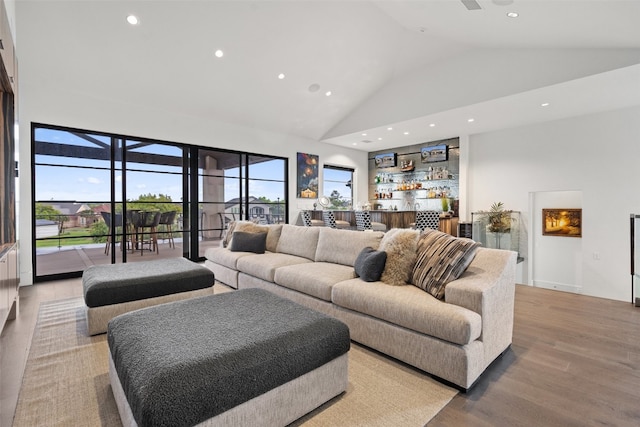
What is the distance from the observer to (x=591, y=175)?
5871 mm

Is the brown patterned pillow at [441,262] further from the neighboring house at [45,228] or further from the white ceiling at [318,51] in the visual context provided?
the neighboring house at [45,228]

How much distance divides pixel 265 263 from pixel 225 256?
970 millimetres

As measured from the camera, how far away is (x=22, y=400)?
190 cm

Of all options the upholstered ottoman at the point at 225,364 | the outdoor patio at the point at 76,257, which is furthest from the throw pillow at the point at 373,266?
the outdoor patio at the point at 76,257

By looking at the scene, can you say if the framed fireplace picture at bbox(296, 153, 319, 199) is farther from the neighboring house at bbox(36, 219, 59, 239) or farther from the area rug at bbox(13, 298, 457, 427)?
the area rug at bbox(13, 298, 457, 427)

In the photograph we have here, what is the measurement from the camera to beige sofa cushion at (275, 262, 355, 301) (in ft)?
9.65

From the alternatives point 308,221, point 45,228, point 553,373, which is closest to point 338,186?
point 308,221

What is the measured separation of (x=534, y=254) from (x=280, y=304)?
7.07 m

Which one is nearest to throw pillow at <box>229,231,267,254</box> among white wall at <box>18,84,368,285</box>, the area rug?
the area rug

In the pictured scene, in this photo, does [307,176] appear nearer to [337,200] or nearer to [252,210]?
[337,200]

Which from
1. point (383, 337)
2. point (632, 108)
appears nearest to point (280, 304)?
point (383, 337)

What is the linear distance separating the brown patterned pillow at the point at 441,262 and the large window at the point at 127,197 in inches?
201

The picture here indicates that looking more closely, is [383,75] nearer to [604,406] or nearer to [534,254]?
[534,254]

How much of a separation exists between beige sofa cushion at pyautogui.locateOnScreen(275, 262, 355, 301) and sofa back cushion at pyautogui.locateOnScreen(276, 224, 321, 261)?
431mm
